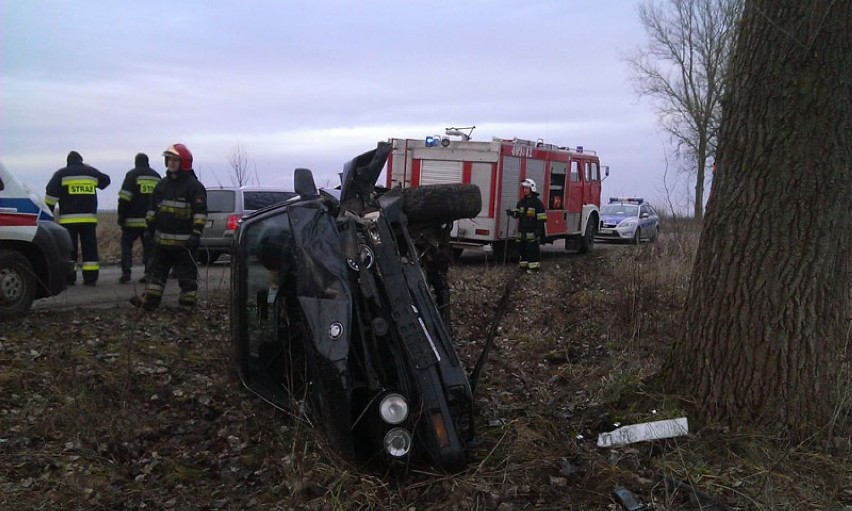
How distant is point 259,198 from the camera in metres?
14.2

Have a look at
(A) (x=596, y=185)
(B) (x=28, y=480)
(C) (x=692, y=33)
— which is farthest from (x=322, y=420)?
(C) (x=692, y=33)

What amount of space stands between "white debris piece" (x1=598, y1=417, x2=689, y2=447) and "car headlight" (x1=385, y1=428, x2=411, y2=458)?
118 centimetres

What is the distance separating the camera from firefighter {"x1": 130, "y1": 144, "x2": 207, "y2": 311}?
26.0 feet

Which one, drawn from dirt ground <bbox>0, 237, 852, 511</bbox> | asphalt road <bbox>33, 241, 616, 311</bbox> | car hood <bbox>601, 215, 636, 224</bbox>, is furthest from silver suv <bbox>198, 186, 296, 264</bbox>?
car hood <bbox>601, 215, 636, 224</bbox>

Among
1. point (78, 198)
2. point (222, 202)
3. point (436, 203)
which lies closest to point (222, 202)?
point (222, 202)

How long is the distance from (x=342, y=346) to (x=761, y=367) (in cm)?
232

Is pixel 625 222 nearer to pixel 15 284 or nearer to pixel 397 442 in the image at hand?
A: pixel 15 284

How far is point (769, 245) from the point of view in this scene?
418cm

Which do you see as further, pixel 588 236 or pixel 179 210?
pixel 588 236

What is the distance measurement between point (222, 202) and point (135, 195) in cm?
370

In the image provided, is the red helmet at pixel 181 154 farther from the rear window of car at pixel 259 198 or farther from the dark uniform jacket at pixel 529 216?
the dark uniform jacket at pixel 529 216

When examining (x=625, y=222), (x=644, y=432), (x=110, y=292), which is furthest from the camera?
(x=625, y=222)

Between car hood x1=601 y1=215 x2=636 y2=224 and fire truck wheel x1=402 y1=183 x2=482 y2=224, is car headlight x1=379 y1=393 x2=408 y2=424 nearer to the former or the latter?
fire truck wheel x1=402 y1=183 x2=482 y2=224

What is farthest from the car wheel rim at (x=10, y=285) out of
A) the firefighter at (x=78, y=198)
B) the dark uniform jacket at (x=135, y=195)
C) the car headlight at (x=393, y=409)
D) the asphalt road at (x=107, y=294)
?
the car headlight at (x=393, y=409)
